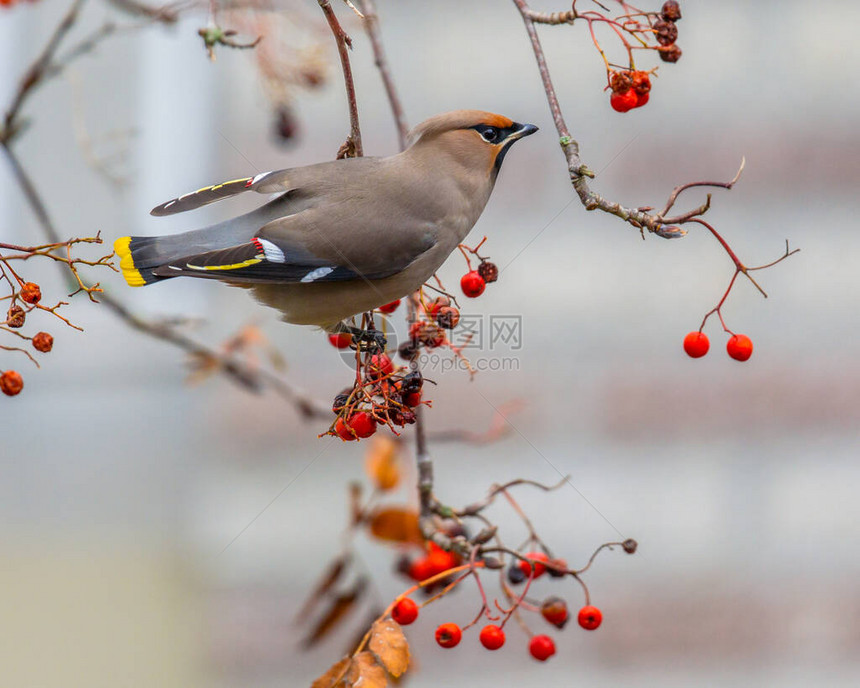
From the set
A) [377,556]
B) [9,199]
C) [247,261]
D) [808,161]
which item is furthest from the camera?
[9,199]

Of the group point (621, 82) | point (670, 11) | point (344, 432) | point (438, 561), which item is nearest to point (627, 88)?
point (621, 82)

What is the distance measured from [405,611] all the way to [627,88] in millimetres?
846

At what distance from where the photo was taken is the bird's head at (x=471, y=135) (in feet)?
6.40

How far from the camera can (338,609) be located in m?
1.82

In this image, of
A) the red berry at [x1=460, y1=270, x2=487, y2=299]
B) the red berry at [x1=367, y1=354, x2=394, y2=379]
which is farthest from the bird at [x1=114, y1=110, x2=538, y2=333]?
the red berry at [x1=367, y1=354, x2=394, y2=379]

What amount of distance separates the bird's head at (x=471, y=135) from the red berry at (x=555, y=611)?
0.82 m

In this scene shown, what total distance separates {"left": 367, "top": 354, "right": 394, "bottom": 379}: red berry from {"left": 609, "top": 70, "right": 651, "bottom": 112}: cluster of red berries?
0.49 meters

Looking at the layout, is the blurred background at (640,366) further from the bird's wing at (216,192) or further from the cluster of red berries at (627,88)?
the cluster of red berries at (627,88)

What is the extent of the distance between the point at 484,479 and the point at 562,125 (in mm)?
2122

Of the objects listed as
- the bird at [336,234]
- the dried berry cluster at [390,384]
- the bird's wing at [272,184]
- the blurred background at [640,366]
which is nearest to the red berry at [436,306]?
the dried berry cluster at [390,384]

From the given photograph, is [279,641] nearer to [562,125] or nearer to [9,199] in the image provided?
[9,199]

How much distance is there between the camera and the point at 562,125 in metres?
1.26

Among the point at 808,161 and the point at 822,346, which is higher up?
the point at 808,161

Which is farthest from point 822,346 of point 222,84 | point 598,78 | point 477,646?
point 222,84
